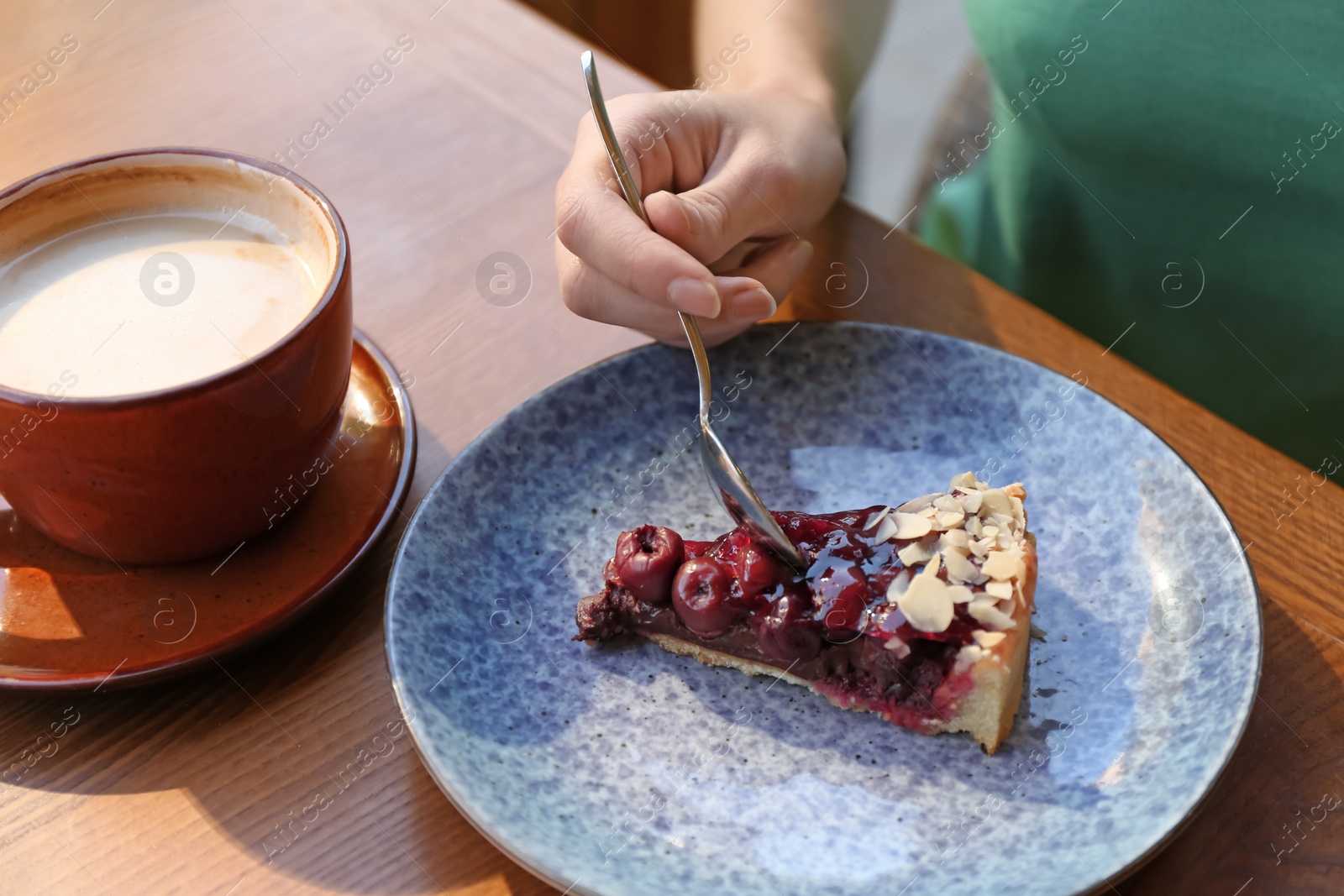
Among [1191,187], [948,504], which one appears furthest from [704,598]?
[1191,187]

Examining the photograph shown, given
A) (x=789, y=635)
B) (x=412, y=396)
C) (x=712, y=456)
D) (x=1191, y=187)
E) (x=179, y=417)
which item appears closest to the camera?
(x=179, y=417)

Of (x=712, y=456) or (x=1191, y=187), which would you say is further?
(x=1191, y=187)

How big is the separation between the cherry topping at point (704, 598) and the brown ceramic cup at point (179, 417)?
392mm

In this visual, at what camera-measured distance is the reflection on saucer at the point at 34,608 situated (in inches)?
38.8

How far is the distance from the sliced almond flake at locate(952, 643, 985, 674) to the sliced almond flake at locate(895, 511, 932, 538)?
4.6 inches

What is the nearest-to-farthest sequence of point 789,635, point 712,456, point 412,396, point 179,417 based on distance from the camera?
point 179,417, point 789,635, point 712,456, point 412,396

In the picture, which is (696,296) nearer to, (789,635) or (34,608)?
(789,635)

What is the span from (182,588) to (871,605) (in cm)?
67

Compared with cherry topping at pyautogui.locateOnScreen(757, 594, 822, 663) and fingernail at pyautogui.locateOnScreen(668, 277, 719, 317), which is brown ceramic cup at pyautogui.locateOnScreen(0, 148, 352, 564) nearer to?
fingernail at pyautogui.locateOnScreen(668, 277, 719, 317)

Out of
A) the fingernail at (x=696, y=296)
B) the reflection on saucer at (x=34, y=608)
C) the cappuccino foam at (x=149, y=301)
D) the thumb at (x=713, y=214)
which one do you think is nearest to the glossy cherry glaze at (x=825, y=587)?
the fingernail at (x=696, y=296)

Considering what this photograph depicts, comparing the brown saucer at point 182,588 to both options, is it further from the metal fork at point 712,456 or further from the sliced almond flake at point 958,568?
the sliced almond flake at point 958,568

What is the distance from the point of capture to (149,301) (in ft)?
3.42

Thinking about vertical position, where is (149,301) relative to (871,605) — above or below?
below

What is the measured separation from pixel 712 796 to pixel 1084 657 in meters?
0.38
